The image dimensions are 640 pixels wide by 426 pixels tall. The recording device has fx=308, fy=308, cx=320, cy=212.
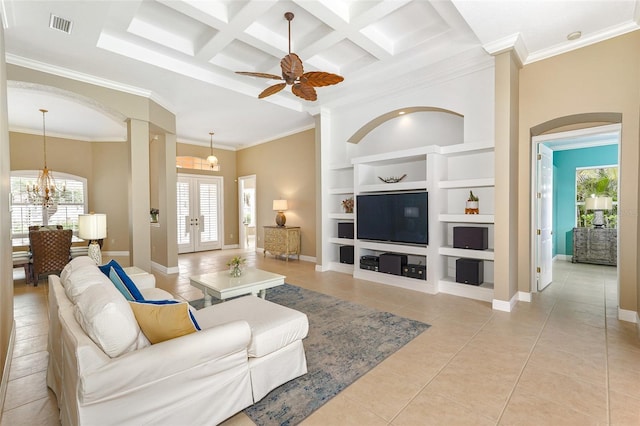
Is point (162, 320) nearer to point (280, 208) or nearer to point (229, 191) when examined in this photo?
point (280, 208)

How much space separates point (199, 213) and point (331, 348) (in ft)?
24.1

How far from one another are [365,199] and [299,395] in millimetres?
3759

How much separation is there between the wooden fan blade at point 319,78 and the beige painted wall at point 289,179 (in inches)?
149

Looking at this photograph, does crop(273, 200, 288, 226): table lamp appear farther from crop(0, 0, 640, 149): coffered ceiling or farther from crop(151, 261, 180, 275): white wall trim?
crop(0, 0, 640, 149): coffered ceiling

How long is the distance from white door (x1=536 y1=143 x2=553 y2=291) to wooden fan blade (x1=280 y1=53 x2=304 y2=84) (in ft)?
11.7

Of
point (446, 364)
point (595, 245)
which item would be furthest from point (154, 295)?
point (595, 245)

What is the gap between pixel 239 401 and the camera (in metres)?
1.93

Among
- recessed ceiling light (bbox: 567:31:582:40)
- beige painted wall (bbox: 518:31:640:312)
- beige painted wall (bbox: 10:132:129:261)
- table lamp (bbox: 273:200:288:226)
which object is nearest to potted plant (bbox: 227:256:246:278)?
table lamp (bbox: 273:200:288:226)

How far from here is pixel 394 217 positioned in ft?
16.7

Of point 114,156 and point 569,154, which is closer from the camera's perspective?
point 569,154

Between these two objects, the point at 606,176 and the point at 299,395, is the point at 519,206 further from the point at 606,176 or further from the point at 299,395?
the point at 606,176

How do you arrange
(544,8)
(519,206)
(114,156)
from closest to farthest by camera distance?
(544,8) < (519,206) < (114,156)

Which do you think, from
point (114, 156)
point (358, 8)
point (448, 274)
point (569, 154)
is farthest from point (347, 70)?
point (114, 156)

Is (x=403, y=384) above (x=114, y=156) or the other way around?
the other way around
